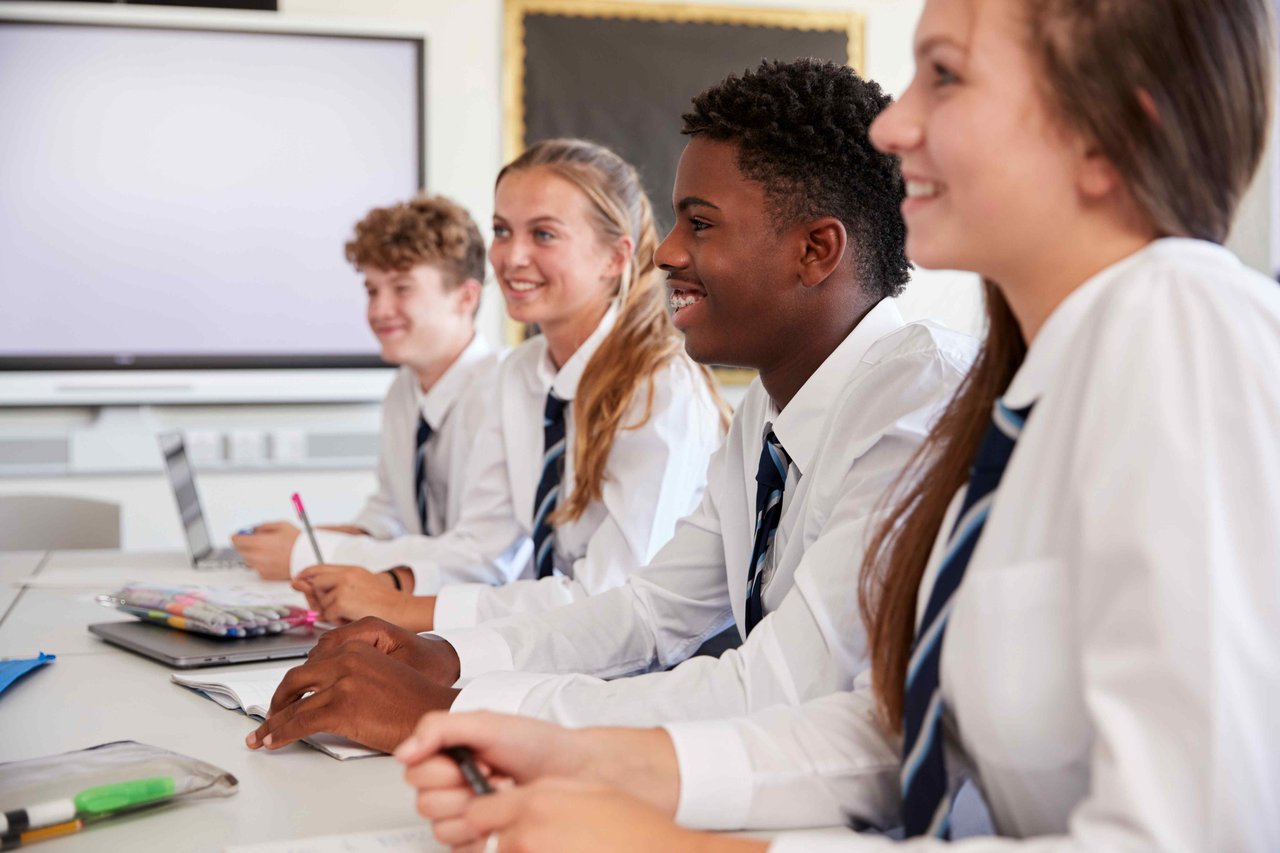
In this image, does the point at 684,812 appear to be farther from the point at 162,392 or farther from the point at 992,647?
the point at 162,392

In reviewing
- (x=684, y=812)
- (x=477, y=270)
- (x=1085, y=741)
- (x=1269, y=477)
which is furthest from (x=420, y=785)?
(x=477, y=270)

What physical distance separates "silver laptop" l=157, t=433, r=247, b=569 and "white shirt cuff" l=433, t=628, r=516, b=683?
119cm

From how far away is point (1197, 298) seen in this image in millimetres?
656

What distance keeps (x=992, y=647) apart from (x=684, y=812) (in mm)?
256

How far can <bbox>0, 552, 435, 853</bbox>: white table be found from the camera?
2.90 feet

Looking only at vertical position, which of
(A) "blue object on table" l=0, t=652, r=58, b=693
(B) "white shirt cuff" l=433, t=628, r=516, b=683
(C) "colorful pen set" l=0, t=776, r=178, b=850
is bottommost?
(A) "blue object on table" l=0, t=652, r=58, b=693

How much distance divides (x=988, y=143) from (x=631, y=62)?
320 centimetres

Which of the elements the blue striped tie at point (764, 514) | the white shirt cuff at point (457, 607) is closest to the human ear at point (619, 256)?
the white shirt cuff at point (457, 607)

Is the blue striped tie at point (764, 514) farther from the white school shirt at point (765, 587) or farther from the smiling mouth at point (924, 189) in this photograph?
the smiling mouth at point (924, 189)

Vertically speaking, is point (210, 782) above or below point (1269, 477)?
below

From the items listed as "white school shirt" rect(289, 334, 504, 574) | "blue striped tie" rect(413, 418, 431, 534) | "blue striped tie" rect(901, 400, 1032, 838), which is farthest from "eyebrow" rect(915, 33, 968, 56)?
"blue striped tie" rect(413, 418, 431, 534)

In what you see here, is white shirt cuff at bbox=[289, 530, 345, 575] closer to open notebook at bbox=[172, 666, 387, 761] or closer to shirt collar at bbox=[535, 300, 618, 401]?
shirt collar at bbox=[535, 300, 618, 401]

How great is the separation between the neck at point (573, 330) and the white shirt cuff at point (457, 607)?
0.64 meters

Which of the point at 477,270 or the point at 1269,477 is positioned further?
the point at 477,270
